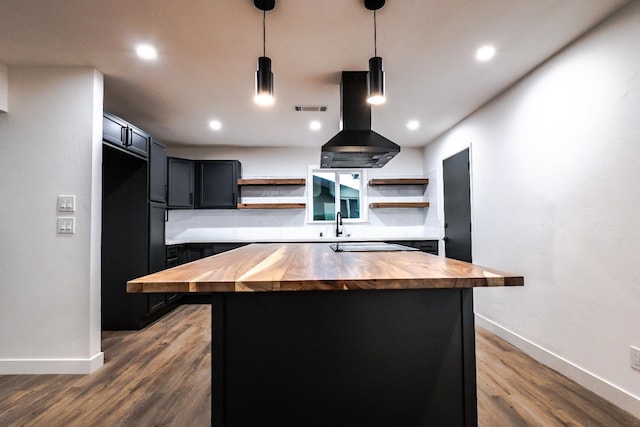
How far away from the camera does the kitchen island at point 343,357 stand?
139 centimetres

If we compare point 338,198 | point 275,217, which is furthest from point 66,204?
point 338,198

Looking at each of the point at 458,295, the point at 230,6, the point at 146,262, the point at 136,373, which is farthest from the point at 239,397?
the point at 146,262

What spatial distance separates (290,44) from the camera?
2344 millimetres

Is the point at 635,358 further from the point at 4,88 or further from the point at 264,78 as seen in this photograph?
the point at 4,88

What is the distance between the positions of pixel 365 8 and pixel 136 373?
119 inches

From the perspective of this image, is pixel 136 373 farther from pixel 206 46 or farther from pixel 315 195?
pixel 315 195

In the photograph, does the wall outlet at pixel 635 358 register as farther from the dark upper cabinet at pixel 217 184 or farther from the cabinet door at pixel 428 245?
the dark upper cabinet at pixel 217 184

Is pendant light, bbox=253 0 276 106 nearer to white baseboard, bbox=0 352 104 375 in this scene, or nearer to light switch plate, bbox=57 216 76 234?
light switch plate, bbox=57 216 76 234

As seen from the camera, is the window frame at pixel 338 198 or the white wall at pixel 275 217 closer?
the white wall at pixel 275 217

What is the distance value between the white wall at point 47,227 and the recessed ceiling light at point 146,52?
56 centimetres

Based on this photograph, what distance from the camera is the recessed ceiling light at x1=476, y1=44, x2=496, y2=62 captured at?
241 centimetres

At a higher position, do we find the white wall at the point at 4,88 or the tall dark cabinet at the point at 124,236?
the white wall at the point at 4,88

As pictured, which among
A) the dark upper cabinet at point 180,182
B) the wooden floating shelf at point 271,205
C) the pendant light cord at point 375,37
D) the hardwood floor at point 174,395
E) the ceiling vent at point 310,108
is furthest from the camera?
the wooden floating shelf at point 271,205

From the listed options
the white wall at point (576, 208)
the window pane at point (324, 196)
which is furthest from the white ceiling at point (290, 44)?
the window pane at point (324, 196)
